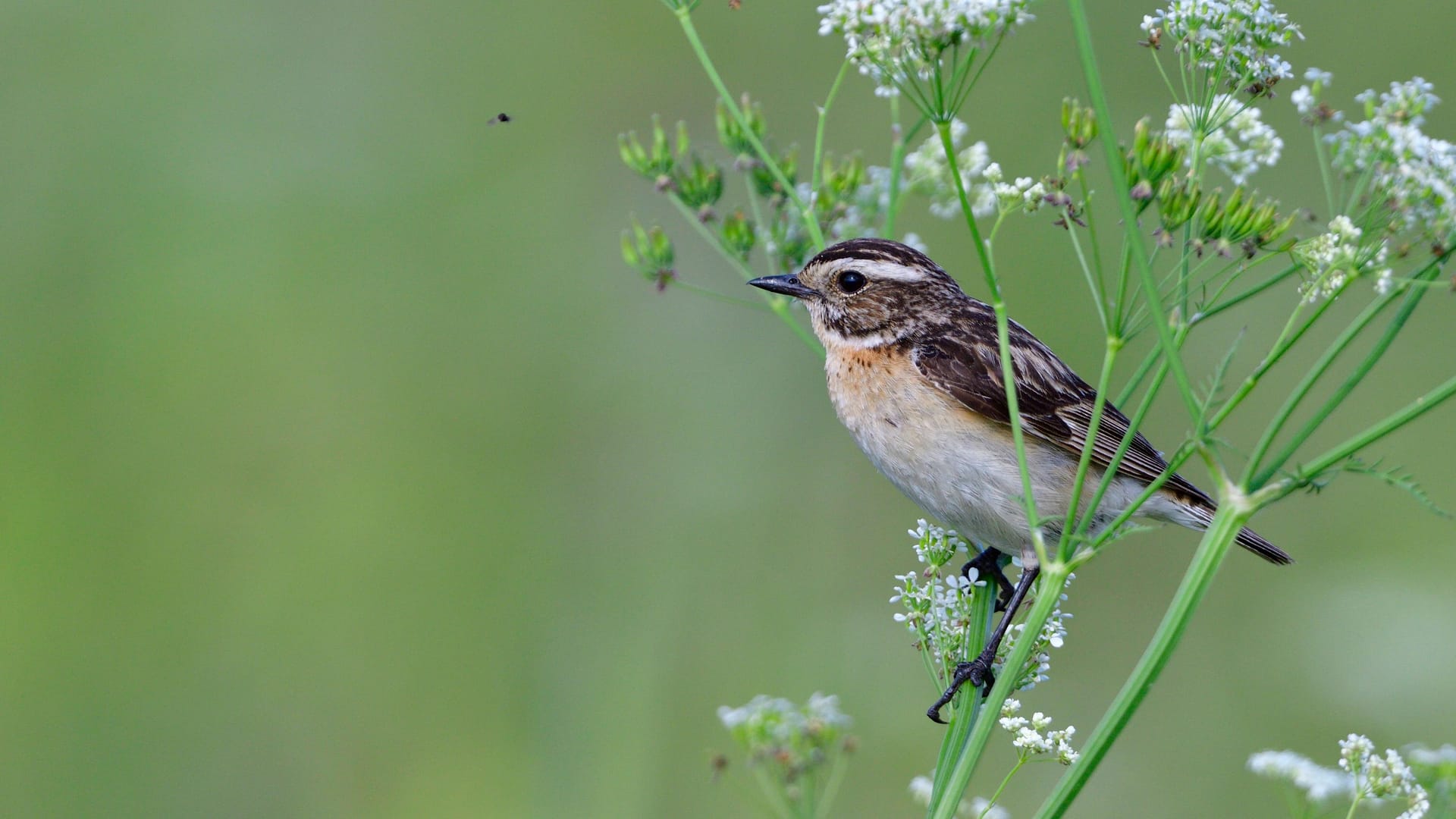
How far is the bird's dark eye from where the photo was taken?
5.29 meters

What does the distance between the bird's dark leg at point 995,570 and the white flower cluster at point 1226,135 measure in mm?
1656

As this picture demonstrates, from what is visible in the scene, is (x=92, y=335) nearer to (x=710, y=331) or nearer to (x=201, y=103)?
(x=201, y=103)

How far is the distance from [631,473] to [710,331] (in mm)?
1136

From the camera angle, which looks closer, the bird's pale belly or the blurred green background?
the bird's pale belly

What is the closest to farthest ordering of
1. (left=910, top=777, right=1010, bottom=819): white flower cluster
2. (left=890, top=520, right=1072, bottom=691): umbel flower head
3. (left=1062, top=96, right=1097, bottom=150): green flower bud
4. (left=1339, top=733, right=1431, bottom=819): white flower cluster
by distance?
1. (left=1339, top=733, right=1431, bottom=819): white flower cluster
2. (left=910, top=777, right=1010, bottom=819): white flower cluster
3. (left=1062, top=96, right=1097, bottom=150): green flower bud
4. (left=890, top=520, right=1072, bottom=691): umbel flower head

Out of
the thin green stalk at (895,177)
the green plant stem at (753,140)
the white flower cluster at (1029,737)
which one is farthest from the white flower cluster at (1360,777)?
the thin green stalk at (895,177)

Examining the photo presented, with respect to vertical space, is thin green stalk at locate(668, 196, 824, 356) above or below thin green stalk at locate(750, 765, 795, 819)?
above

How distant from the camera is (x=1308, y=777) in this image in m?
2.68

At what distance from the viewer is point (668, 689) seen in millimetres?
6055

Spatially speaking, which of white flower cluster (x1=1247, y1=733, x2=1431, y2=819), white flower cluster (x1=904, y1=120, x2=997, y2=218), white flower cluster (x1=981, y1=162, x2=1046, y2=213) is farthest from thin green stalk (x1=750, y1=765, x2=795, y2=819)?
white flower cluster (x1=904, y1=120, x2=997, y2=218)

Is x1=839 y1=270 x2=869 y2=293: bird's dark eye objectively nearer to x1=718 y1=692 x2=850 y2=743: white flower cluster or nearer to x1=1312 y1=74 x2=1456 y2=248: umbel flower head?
x1=1312 y1=74 x2=1456 y2=248: umbel flower head

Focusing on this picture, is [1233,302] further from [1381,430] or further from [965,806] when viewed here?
[965,806]

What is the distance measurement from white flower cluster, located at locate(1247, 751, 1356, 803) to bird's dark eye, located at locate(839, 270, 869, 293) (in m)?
2.81

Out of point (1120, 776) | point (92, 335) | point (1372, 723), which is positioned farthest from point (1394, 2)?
point (92, 335)
